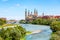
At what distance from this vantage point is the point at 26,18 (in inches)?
4397

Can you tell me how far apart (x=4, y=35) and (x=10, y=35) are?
899mm

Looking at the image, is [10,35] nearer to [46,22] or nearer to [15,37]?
[15,37]

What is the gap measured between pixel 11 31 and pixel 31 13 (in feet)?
325

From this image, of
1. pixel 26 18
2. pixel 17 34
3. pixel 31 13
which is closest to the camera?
pixel 17 34

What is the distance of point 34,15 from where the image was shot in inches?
4572

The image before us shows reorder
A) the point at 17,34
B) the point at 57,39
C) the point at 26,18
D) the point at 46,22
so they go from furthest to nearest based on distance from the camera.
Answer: the point at 26,18
the point at 46,22
the point at 17,34
the point at 57,39

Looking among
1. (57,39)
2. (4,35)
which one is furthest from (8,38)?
(57,39)

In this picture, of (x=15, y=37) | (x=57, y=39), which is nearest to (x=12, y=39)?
(x=15, y=37)

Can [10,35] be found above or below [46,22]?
above

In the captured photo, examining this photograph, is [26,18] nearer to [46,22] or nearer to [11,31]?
[46,22]

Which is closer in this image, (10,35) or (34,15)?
(10,35)

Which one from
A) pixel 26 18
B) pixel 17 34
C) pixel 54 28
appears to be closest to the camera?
pixel 17 34

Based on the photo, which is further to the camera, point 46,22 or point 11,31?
point 46,22

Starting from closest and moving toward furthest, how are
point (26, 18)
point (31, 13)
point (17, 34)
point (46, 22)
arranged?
point (17, 34)
point (46, 22)
point (26, 18)
point (31, 13)
